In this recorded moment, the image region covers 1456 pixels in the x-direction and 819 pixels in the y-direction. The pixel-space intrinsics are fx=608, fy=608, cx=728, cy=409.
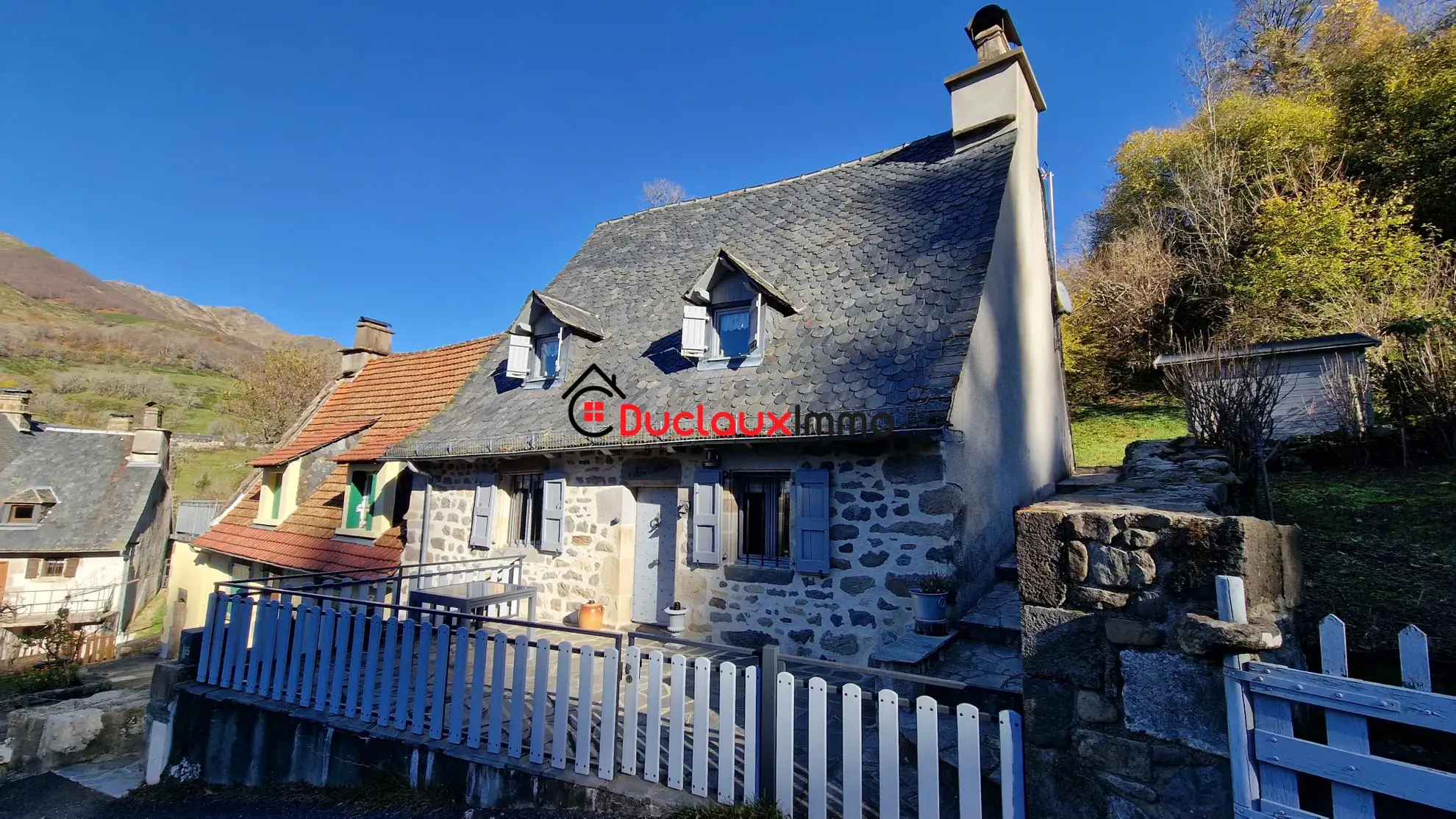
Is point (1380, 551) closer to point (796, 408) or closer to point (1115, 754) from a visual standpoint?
point (796, 408)

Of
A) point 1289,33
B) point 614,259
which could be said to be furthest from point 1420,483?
point 1289,33

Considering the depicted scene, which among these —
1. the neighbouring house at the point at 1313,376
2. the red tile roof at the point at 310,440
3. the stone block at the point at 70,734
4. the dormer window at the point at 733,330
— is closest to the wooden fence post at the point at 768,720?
the dormer window at the point at 733,330

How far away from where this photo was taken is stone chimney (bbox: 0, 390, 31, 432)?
23781 millimetres

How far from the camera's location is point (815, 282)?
8.91 meters

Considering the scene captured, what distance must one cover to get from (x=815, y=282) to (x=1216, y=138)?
2150 centimetres

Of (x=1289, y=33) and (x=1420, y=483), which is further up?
(x=1289, y=33)

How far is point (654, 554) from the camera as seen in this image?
28.2 feet

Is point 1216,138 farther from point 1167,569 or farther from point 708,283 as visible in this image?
point 1167,569

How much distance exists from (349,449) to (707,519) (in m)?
8.88

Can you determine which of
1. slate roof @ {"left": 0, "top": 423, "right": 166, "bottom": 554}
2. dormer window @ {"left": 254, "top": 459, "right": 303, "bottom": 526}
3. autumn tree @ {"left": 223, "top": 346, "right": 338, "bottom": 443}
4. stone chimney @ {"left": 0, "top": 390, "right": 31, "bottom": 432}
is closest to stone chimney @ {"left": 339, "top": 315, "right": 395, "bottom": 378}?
dormer window @ {"left": 254, "top": 459, "right": 303, "bottom": 526}

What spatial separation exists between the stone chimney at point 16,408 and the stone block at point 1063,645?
3566 centimetres

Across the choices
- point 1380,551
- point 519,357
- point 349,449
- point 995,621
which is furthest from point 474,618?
point 349,449

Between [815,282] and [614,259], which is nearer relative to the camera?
[815,282]

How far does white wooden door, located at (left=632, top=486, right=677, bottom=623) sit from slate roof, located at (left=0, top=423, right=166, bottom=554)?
24046mm
